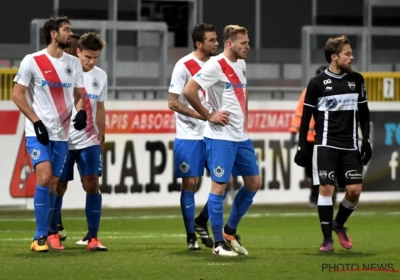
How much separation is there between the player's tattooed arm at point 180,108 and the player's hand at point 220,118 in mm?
→ 371

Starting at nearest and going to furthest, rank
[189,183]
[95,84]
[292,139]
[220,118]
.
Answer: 1. [220,118]
2. [189,183]
3. [95,84]
4. [292,139]

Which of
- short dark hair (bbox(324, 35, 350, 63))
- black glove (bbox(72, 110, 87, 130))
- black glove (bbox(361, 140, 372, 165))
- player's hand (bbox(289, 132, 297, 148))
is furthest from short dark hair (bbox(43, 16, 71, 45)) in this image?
player's hand (bbox(289, 132, 297, 148))

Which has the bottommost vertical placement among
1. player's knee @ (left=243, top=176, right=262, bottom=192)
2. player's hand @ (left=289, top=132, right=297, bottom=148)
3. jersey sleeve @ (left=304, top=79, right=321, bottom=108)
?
player's knee @ (left=243, top=176, right=262, bottom=192)

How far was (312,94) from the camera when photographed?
12023 millimetres

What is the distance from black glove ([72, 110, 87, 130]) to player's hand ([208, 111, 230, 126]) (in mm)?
1197

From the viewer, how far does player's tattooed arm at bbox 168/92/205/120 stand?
1192cm

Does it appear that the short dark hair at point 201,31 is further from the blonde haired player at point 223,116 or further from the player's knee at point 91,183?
the player's knee at point 91,183

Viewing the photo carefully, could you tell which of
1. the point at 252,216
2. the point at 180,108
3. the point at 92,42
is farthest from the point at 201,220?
the point at 252,216

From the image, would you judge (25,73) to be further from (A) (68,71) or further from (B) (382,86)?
(B) (382,86)

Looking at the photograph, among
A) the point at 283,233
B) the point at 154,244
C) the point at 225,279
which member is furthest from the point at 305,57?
the point at 225,279

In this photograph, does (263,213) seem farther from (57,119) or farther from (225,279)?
(225,279)

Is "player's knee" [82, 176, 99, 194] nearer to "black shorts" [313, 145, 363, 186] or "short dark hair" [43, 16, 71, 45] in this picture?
"short dark hair" [43, 16, 71, 45]

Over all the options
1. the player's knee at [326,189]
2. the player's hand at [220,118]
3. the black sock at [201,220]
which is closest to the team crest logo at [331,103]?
the player's knee at [326,189]

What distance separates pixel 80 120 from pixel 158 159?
7.37m
